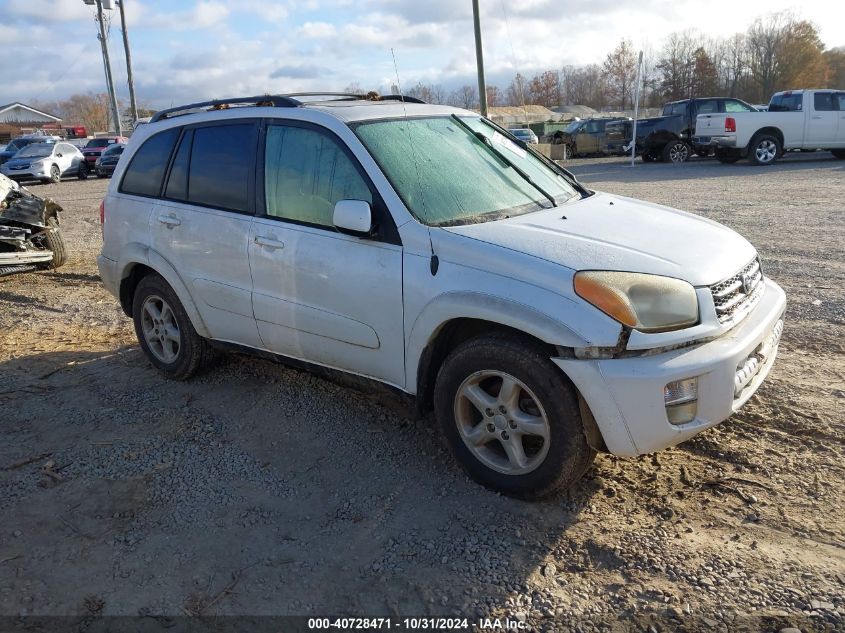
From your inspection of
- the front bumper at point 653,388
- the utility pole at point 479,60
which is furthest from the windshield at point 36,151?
the front bumper at point 653,388

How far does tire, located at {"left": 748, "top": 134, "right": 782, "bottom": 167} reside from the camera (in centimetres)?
1925

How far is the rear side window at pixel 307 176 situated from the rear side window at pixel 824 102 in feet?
63.2

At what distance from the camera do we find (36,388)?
5.15 m

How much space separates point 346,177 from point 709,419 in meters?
2.18

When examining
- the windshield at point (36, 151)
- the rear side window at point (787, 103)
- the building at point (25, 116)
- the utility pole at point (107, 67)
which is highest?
the building at point (25, 116)

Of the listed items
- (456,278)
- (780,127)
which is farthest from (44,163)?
(456,278)

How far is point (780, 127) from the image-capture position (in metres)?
19.2

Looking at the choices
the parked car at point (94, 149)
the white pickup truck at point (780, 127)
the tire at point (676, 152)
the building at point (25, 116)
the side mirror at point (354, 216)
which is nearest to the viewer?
the side mirror at point (354, 216)

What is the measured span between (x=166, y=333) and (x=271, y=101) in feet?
6.08

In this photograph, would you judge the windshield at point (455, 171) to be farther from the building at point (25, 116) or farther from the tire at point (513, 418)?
the building at point (25, 116)

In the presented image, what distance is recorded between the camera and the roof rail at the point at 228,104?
4.31 m

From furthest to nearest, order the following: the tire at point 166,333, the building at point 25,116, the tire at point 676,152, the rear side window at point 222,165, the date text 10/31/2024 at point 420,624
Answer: the building at point 25,116, the tire at point 676,152, the tire at point 166,333, the rear side window at point 222,165, the date text 10/31/2024 at point 420,624

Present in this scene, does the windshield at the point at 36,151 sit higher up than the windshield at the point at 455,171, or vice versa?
the windshield at the point at 36,151

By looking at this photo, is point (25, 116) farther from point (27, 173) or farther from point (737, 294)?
point (737, 294)
